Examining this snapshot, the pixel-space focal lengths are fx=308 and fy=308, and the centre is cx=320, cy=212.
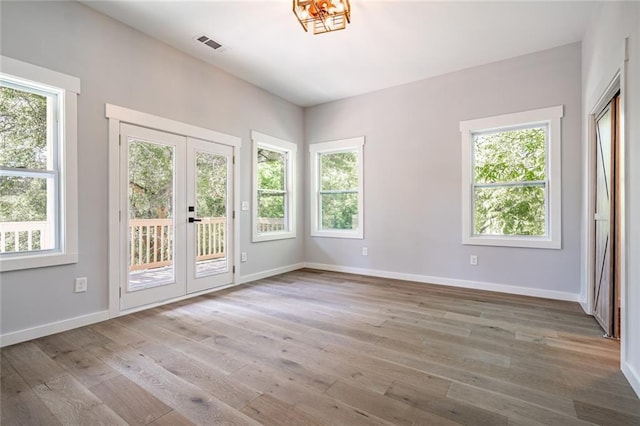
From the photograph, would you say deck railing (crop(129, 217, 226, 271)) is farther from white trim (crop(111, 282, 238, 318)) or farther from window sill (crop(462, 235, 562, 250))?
window sill (crop(462, 235, 562, 250))

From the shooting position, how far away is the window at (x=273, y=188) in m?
4.67

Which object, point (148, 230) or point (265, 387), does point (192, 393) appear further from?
point (148, 230)

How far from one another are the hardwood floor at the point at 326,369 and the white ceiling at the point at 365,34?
2886 mm

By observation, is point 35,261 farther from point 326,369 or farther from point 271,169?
point 271,169

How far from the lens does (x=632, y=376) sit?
1.80m

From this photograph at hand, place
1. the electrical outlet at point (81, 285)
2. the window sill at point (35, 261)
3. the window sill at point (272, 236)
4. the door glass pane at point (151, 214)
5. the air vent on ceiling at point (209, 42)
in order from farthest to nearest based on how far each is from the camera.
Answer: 1. the window sill at point (272, 236)
2. the air vent on ceiling at point (209, 42)
3. the door glass pane at point (151, 214)
4. the electrical outlet at point (81, 285)
5. the window sill at point (35, 261)

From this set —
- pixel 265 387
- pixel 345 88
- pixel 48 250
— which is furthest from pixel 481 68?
pixel 48 250

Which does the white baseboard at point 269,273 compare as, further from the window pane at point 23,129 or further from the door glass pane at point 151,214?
the window pane at point 23,129

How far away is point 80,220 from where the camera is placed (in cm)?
278

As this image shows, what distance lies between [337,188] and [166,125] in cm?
280

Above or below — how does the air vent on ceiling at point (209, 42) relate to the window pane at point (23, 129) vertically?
above

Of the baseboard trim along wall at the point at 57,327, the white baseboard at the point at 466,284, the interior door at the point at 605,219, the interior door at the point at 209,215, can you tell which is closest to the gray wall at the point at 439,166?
the white baseboard at the point at 466,284

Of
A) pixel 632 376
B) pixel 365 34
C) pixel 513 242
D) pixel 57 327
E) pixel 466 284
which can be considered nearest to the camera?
pixel 632 376

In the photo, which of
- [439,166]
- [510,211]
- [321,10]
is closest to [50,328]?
[321,10]
